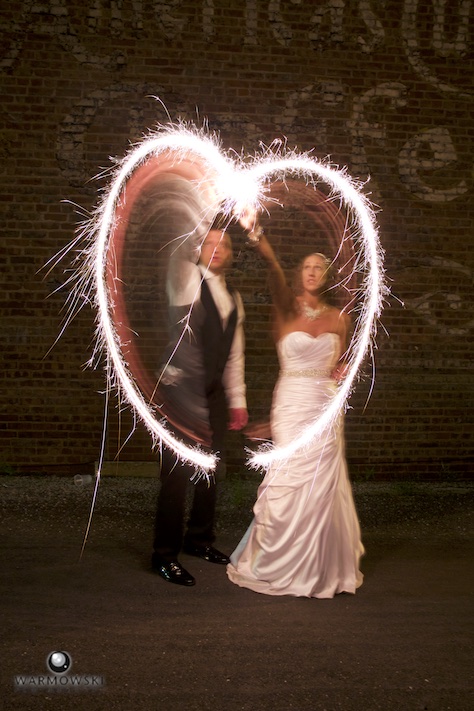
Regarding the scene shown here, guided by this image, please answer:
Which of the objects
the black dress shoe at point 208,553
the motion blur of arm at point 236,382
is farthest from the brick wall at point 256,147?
the motion blur of arm at point 236,382

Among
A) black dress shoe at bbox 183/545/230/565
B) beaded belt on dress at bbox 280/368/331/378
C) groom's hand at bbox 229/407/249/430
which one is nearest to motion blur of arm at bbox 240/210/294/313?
beaded belt on dress at bbox 280/368/331/378

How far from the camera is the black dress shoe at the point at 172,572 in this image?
4418mm

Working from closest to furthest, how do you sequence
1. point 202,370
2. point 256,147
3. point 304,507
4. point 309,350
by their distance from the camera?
1. point 304,507
2. point 309,350
3. point 202,370
4. point 256,147

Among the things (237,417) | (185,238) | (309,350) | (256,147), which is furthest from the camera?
(256,147)

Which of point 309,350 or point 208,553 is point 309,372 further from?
point 208,553

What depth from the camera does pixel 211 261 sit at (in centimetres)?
446

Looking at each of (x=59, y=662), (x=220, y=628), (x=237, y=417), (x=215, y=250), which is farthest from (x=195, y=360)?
(x=59, y=662)

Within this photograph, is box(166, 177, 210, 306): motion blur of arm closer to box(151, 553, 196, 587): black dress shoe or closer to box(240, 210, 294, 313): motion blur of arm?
box(240, 210, 294, 313): motion blur of arm

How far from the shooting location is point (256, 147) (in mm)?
6934

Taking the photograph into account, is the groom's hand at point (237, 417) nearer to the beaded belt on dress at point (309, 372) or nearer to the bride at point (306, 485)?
the bride at point (306, 485)

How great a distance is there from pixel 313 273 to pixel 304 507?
1.45m

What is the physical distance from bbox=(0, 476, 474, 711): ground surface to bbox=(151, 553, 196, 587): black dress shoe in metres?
0.05

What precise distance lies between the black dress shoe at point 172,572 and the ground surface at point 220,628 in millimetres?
53

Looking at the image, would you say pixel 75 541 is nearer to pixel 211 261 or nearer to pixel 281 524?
pixel 281 524
